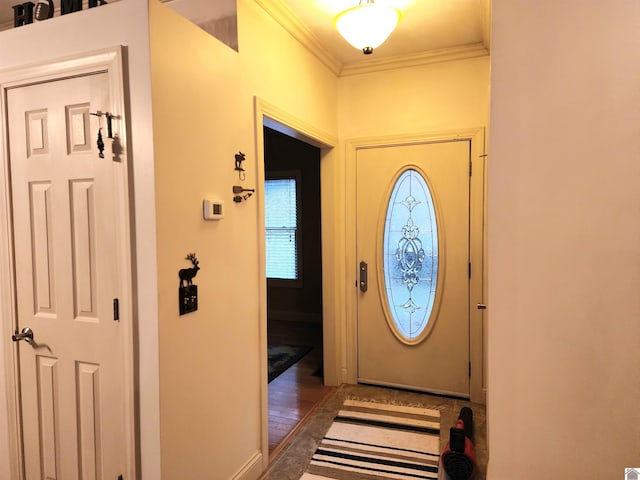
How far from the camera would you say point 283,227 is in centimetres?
597

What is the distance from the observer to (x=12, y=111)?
190cm

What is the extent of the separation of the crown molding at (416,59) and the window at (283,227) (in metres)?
2.52

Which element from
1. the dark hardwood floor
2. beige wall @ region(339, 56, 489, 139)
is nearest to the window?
the dark hardwood floor

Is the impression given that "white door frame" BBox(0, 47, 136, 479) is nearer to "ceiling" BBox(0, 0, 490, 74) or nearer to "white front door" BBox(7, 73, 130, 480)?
"white front door" BBox(7, 73, 130, 480)

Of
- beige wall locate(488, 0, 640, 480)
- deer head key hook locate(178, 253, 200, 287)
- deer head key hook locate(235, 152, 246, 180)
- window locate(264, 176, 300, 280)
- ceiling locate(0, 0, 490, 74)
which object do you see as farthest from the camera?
window locate(264, 176, 300, 280)

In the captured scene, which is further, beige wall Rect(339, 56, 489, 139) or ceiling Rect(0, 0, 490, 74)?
beige wall Rect(339, 56, 489, 139)

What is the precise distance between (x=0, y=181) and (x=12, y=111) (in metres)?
0.35

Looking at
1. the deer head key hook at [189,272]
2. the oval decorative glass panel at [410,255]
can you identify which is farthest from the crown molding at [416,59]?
the deer head key hook at [189,272]

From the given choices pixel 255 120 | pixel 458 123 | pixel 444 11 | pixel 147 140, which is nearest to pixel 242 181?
pixel 255 120

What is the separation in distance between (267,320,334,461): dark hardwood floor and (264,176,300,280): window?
48.1 inches

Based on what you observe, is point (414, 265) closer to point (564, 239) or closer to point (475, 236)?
point (475, 236)

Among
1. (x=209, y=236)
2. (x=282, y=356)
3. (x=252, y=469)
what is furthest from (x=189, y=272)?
(x=282, y=356)

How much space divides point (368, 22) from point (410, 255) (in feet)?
6.33

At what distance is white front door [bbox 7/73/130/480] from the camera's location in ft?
5.65
